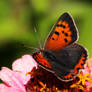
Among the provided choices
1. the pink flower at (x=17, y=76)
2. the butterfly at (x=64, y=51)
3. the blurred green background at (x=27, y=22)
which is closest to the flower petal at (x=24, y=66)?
the pink flower at (x=17, y=76)

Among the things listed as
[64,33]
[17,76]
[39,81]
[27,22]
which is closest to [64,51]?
[64,33]

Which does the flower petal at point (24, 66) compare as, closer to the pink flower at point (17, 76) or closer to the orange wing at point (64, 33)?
the pink flower at point (17, 76)

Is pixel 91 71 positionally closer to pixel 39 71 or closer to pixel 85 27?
pixel 39 71

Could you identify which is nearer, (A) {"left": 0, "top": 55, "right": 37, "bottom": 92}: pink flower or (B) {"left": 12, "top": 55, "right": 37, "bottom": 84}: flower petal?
(A) {"left": 0, "top": 55, "right": 37, "bottom": 92}: pink flower

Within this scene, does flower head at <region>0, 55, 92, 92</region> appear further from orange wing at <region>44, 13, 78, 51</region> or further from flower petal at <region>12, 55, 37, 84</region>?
orange wing at <region>44, 13, 78, 51</region>

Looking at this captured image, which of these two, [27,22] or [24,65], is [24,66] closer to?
[24,65]

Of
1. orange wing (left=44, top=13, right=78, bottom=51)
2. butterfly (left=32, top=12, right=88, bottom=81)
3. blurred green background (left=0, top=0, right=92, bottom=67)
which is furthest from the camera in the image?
blurred green background (left=0, top=0, right=92, bottom=67)

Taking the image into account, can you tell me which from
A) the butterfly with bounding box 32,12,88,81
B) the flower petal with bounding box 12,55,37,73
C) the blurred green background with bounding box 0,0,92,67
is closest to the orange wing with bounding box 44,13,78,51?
the butterfly with bounding box 32,12,88,81

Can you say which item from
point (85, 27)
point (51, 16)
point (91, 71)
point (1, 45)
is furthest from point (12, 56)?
point (91, 71)
